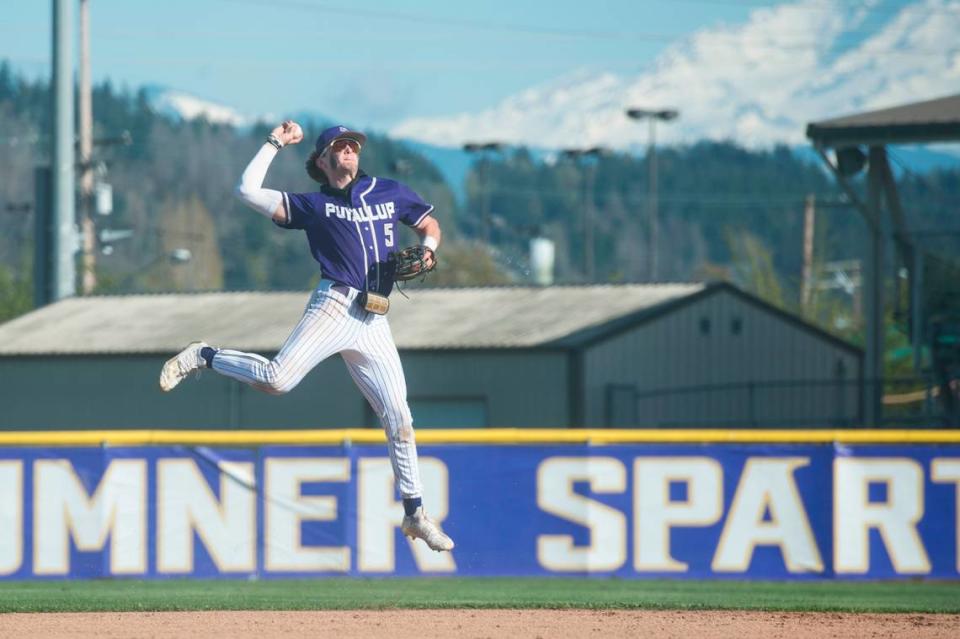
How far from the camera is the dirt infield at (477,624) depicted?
10133 mm

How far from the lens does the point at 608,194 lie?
16862 centimetres

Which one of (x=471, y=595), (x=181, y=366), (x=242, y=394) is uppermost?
(x=181, y=366)

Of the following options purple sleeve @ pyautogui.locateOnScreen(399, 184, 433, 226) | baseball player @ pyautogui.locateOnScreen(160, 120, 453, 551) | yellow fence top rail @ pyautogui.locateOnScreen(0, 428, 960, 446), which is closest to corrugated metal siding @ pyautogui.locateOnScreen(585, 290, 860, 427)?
yellow fence top rail @ pyautogui.locateOnScreen(0, 428, 960, 446)

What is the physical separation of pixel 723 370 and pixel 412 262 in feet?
62.5

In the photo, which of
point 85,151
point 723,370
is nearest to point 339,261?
point 723,370

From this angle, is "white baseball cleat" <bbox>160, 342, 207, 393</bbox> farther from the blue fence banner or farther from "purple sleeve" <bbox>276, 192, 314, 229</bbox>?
the blue fence banner

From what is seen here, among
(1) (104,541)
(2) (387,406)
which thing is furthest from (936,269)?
(2) (387,406)

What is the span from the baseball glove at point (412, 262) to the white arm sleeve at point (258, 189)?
760 millimetres

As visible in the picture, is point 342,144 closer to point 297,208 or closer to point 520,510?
point 297,208

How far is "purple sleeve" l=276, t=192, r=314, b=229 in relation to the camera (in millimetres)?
9516

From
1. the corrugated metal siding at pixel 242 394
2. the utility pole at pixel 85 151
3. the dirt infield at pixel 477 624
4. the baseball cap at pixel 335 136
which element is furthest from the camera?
the utility pole at pixel 85 151

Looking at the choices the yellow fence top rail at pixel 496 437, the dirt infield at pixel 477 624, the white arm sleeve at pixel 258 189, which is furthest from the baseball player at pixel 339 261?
the yellow fence top rail at pixel 496 437

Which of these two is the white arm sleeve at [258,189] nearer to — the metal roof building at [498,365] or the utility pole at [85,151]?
the metal roof building at [498,365]

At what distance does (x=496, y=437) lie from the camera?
51.8 ft
